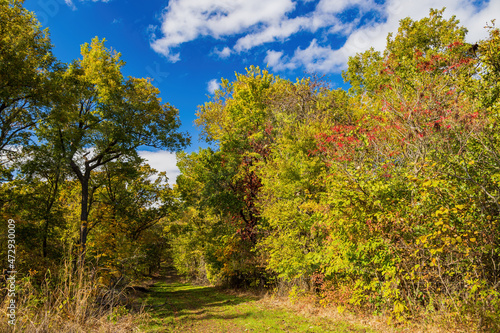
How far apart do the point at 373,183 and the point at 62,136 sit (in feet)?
42.5

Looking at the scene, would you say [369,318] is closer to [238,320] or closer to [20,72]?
[238,320]

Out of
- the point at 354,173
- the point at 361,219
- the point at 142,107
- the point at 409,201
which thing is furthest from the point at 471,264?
the point at 142,107

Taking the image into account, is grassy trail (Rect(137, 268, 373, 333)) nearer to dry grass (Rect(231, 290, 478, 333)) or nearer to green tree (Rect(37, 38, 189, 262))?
dry grass (Rect(231, 290, 478, 333))

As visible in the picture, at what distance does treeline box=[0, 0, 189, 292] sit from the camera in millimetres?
9055

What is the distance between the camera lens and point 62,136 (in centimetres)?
1167

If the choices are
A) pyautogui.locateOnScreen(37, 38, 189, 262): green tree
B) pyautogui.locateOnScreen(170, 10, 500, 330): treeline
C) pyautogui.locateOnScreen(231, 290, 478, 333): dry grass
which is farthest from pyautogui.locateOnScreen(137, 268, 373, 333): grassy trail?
pyautogui.locateOnScreen(37, 38, 189, 262): green tree

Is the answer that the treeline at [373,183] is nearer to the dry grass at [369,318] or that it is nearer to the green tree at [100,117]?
the dry grass at [369,318]

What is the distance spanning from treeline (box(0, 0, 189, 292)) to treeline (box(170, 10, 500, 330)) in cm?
547

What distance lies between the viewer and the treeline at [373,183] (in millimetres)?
5262

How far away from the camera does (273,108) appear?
1795cm

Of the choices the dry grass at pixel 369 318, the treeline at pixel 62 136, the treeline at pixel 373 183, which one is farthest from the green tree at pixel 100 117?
the dry grass at pixel 369 318

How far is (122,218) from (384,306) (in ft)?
51.4

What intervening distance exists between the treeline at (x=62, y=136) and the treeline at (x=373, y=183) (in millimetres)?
5467

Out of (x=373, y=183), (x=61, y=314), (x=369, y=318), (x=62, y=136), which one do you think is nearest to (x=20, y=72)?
(x=62, y=136)
